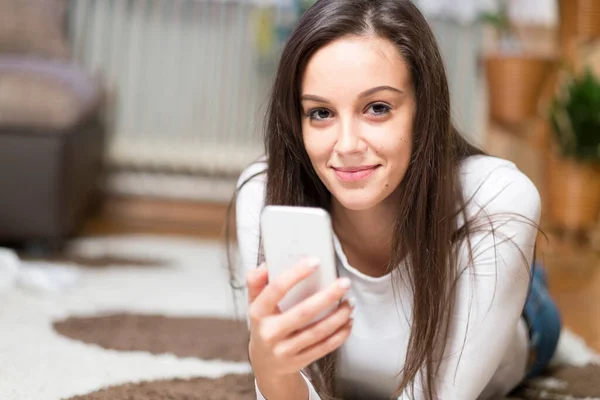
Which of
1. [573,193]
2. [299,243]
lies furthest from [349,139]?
[573,193]

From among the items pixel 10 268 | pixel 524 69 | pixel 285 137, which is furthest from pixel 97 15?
pixel 285 137

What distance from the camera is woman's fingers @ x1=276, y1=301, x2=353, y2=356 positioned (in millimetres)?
684

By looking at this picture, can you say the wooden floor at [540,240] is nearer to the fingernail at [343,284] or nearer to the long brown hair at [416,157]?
the long brown hair at [416,157]

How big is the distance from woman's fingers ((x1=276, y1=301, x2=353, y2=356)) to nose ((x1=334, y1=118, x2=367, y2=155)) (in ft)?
0.56

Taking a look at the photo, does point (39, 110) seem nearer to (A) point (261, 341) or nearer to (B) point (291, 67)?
(B) point (291, 67)

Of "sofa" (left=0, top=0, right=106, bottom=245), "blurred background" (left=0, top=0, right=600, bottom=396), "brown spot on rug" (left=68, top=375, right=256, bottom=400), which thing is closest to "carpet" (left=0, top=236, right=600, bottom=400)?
"brown spot on rug" (left=68, top=375, right=256, bottom=400)

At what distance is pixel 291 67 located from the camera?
0.82m

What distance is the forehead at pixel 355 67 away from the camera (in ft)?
2.55

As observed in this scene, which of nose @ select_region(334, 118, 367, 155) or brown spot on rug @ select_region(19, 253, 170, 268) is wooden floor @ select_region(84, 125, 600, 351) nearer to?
brown spot on rug @ select_region(19, 253, 170, 268)

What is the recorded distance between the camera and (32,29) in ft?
7.63

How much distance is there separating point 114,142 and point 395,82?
2042mm

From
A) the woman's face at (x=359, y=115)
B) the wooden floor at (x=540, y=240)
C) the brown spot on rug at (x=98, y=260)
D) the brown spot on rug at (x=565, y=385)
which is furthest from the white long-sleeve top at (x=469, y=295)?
the brown spot on rug at (x=98, y=260)

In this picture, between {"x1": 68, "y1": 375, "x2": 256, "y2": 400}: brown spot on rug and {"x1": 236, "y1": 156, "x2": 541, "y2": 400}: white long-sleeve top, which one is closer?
{"x1": 236, "y1": 156, "x2": 541, "y2": 400}: white long-sleeve top

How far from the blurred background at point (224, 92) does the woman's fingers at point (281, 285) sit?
1.63 meters
